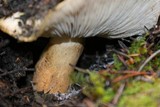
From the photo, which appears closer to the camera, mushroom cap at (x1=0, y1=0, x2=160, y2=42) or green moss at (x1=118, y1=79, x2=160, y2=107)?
green moss at (x1=118, y1=79, x2=160, y2=107)

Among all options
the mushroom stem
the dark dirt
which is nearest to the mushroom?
the mushroom stem

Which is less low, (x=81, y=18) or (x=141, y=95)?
(x=81, y=18)

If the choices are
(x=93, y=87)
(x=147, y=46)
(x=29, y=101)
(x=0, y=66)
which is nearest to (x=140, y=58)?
(x=147, y=46)

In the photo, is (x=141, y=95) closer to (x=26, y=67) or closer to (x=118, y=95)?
(x=118, y=95)

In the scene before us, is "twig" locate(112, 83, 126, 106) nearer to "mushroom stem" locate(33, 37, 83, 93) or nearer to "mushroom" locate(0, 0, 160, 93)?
"mushroom" locate(0, 0, 160, 93)

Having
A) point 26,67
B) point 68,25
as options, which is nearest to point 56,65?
point 26,67

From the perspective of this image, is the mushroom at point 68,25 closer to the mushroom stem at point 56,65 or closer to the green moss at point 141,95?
the mushroom stem at point 56,65

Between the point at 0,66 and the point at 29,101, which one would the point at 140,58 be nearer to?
the point at 29,101
